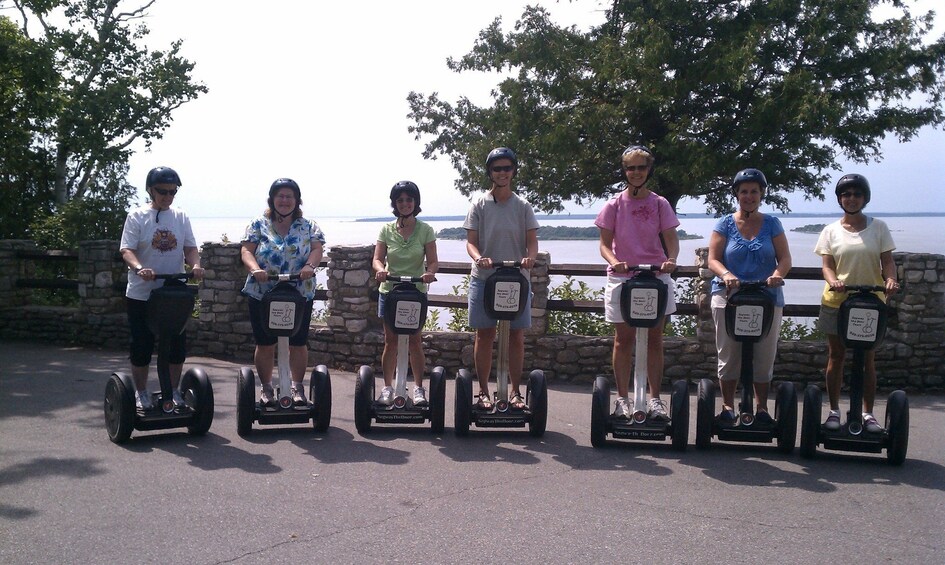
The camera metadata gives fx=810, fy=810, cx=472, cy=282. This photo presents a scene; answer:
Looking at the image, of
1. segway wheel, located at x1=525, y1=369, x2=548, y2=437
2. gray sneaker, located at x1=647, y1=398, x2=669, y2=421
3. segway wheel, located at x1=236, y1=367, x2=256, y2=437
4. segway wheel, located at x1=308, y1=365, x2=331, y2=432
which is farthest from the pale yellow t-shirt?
segway wheel, located at x1=236, y1=367, x2=256, y2=437

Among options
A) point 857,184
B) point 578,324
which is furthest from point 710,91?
point 857,184

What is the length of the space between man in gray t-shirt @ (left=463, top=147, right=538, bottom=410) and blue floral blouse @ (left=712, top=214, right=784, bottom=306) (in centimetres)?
153

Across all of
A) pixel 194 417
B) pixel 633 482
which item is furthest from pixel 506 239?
pixel 194 417

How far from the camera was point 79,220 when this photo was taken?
635 inches

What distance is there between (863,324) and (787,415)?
86 cm

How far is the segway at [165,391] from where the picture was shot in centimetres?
621

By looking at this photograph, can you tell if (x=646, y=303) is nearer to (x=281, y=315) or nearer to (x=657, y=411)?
(x=657, y=411)

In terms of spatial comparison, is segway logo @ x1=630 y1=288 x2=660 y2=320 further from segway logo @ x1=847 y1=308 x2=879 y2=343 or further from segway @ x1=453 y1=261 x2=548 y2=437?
segway logo @ x1=847 y1=308 x2=879 y2=343

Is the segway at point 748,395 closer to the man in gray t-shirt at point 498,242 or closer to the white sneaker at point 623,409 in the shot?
the white sneaker at point 623,409

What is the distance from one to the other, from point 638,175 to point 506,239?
3.92 feet

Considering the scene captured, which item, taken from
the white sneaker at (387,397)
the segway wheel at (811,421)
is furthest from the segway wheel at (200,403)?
the segway wheel at (811,421)

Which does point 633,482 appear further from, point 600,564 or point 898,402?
point 898,402

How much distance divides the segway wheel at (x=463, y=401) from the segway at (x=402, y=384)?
0.17 metres

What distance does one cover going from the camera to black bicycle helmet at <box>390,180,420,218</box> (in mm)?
6758
